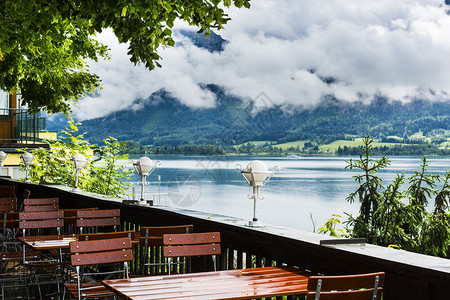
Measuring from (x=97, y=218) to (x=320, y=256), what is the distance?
148 inches

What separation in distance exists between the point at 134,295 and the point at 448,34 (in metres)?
153

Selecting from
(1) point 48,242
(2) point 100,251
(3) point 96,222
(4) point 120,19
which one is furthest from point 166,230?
(4) point 120,19

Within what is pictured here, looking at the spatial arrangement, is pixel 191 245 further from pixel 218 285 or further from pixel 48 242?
pixel 48 242

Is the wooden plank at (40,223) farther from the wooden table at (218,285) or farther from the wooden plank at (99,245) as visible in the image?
the wooden table at (218,285)

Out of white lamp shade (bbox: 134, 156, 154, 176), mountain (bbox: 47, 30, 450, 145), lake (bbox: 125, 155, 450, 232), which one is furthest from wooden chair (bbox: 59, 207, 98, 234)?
mountain (bbox: 47, 30, 450, 145)

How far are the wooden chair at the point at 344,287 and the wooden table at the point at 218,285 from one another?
1.62 feet

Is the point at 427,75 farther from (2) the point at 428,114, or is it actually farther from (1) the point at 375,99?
(2) the point at 428,114

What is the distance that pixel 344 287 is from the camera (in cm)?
322

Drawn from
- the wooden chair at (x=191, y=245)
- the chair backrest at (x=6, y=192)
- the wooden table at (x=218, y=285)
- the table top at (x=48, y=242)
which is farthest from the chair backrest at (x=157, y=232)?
the chair backrest at (x=6, y=192)

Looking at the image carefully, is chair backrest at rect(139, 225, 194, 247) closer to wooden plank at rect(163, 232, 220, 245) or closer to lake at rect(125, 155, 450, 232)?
wooden plank at rect(163, 232, 220, 245)

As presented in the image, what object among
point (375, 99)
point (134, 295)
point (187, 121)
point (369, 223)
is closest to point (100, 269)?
point (134, 295)

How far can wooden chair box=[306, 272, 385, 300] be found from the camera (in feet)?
10.3

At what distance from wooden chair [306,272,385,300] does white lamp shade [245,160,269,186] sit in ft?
6.44

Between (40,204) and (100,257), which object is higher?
(40,204)
